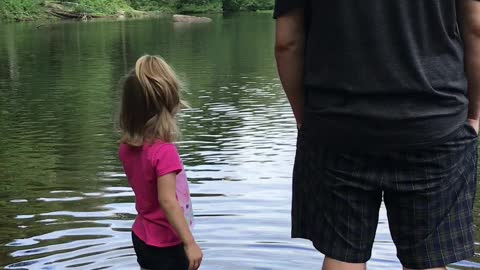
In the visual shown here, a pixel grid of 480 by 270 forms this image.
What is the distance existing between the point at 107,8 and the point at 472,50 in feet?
157

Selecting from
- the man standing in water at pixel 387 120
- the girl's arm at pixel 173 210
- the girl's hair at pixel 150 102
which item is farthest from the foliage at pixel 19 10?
the man standing in water at pixel 387 120

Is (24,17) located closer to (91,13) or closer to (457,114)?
(91,13)

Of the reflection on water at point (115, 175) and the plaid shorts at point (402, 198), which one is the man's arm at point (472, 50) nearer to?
the plaid shorts at point (402, 198)

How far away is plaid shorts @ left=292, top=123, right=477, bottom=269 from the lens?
1928 mm

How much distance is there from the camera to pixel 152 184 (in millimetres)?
2529

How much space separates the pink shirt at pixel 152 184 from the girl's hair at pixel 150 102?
0.04 metres

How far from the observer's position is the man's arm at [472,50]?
194 cm

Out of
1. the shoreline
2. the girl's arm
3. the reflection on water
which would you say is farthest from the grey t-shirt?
the shoreline

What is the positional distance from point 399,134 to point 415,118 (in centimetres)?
6

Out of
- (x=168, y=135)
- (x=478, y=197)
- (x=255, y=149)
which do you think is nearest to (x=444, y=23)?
(x=168, y=135)

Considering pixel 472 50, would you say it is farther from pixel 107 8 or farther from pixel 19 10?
pixel 107 8

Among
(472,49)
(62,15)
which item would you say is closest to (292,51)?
(472,49)

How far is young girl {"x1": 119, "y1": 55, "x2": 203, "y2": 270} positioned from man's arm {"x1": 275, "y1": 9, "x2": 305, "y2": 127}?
0.58 metres

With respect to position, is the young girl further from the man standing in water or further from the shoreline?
the shoreline
